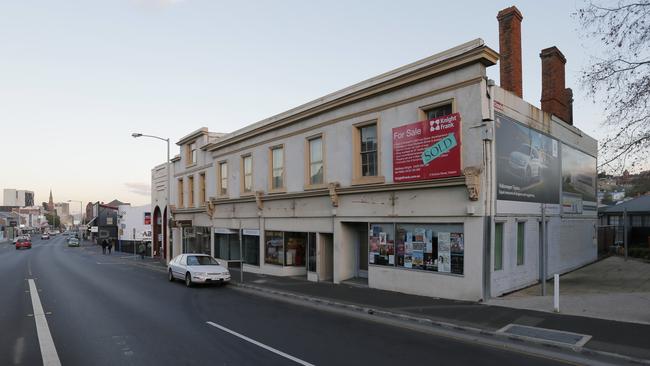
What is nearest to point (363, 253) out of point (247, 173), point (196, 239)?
point (247, 173)

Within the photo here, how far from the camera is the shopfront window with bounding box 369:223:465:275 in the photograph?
13.8 meters

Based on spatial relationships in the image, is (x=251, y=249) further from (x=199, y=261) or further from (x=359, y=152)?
(x=359, y=152)

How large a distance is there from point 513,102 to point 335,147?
23.3ft

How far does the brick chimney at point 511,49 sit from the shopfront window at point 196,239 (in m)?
21.5

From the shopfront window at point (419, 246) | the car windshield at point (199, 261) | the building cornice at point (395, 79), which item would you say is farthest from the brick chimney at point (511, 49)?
the car windshield at point (199, 261)

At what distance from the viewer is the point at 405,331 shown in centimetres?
1031

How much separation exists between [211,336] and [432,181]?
8.24m

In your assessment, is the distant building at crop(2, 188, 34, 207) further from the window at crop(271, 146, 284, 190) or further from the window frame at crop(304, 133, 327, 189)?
the window frame at crop(304, 133, 327, 189)

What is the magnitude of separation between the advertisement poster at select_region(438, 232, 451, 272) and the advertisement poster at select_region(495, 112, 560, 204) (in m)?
2.08

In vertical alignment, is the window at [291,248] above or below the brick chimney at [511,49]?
below

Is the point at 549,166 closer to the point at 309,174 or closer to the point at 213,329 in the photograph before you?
the point at 309,174

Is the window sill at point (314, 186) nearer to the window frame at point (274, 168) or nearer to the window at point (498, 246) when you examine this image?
the window frame at point (274, 168)

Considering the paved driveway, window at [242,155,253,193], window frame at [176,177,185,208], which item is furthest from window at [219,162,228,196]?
the paved driveway

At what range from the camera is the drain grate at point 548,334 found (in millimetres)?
8633
